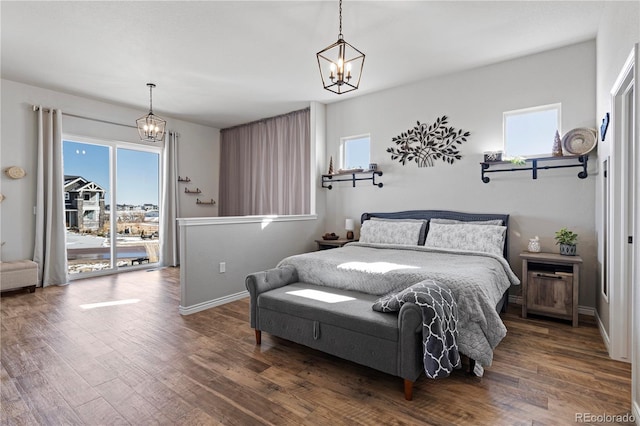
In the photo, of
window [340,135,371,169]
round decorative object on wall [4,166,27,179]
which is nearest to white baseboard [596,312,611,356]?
window [340,135,371,169]

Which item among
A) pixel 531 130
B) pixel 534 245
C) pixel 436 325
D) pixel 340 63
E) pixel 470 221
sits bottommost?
pixel 436 325

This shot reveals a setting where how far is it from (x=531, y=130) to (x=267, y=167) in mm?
4402

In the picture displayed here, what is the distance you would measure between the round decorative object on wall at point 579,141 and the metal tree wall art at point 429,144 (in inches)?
41.9

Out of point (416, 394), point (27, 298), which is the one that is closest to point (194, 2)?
point (416, 394)

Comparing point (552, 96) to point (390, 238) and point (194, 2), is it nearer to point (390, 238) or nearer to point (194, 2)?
point (390, 238)

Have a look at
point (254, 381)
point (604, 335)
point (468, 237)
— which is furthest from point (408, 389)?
point (468, 237)

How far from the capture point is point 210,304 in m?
3.86

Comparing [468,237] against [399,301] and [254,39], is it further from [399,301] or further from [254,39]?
[254,39]

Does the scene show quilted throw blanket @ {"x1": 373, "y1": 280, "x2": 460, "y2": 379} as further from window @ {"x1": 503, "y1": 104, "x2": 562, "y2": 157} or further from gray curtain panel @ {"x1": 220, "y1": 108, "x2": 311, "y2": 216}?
gray curtain panel @ {"x1": 220, "y1": 108, "x2": 311, "y2": 216}

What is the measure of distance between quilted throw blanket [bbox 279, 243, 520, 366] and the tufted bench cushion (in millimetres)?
3760

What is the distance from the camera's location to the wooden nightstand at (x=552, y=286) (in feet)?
10.3

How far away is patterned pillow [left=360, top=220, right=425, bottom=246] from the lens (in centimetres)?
415

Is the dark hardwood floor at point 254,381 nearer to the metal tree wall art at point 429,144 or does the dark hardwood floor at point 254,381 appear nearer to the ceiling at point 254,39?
the metal tree wall art at point 429,144

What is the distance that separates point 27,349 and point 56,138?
3573 mm
